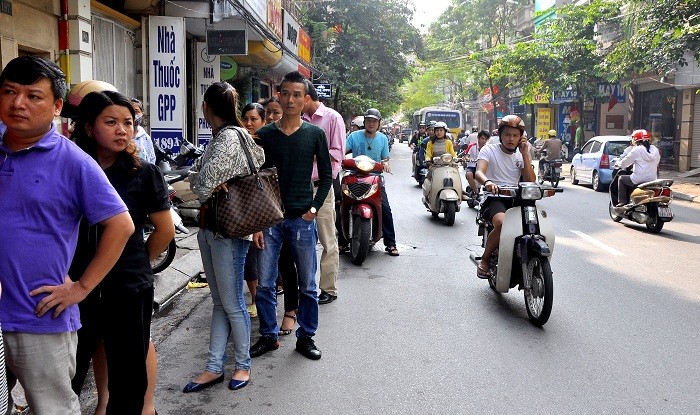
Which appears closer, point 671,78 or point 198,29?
point 198,29

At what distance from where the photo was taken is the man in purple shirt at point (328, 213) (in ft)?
20.0

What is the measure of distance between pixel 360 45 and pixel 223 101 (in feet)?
94.3

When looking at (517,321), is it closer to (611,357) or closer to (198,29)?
(611,357)

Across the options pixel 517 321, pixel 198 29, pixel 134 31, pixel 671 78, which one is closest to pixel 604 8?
pixel 671 78

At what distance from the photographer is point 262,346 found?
4793mm

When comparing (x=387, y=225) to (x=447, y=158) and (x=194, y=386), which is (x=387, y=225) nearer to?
(x=447, y=158)

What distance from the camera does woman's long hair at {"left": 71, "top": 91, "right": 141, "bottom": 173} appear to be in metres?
2.97

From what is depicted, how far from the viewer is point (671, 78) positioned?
2434 centimetres

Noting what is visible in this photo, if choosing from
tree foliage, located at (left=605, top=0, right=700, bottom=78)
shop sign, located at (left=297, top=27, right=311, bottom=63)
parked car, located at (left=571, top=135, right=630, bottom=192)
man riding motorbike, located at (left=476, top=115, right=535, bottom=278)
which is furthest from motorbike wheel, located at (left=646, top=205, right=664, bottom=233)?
shop sign, located at (left=297, top=27, right=311, bottom=63)

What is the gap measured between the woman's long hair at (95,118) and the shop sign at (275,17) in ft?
40.5

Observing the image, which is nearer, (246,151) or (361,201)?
(246,151)

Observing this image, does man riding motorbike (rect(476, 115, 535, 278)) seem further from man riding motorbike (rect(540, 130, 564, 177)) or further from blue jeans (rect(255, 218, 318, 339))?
man riding motorbike (rect(540, 130, 564, 177))

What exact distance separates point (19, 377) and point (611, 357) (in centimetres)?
378

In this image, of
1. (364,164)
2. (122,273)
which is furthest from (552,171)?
(122,273)
